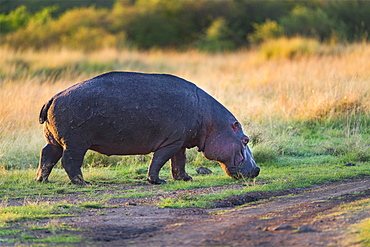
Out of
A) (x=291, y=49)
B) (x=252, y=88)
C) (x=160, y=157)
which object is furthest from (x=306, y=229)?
(x=291, y=49)

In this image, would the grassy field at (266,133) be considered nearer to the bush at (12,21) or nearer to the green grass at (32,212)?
the green grass at (32,212)

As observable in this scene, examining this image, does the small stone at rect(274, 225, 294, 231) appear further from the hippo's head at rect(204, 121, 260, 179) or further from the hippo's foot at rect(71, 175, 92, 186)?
the hippo's foot at rect(71, 175, 92, 186)

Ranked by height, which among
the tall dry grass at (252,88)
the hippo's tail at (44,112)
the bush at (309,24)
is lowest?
the bush at (309,24)

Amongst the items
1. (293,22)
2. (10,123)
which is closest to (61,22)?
(293,22)

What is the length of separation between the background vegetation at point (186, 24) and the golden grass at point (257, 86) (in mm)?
6378

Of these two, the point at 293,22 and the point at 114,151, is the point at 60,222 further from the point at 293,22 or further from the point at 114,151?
the point at 293,22

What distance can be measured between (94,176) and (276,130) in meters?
4.45

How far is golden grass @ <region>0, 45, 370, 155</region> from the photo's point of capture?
12.9 meters

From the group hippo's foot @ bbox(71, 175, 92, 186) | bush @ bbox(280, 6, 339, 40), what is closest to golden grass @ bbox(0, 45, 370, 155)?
hippo's foot @ bbox(71, 175, 92, 186)

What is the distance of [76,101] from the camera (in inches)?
317

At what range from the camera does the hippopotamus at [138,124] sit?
8.09m

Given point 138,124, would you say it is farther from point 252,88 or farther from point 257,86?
point 257,86

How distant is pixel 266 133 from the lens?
1178cm

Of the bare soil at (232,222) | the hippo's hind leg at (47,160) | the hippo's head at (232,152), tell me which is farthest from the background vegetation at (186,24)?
the bare soil at (232,222)
